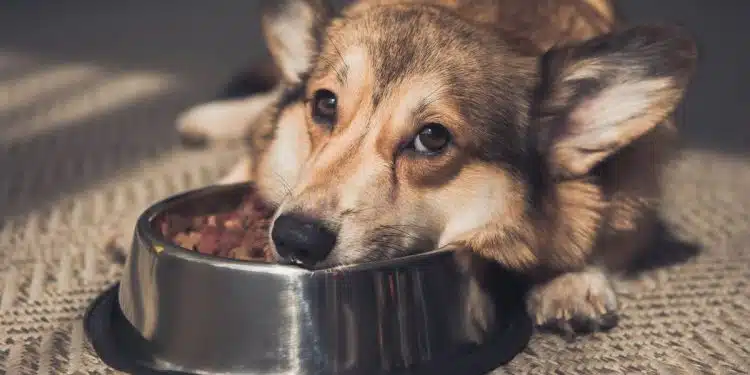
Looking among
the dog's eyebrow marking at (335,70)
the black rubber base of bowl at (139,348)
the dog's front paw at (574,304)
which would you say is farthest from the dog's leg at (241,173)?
the dog's front paw at (574,304)

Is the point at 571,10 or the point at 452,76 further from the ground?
the point at 571,10

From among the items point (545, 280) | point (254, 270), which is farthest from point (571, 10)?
point (254, 270)

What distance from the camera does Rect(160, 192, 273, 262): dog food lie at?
150cm

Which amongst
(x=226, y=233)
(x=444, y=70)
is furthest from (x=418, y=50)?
(x=226, y=233)

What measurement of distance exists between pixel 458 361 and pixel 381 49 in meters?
0.52

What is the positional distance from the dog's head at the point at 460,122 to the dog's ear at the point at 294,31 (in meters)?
0.13

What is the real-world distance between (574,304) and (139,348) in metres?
0.70

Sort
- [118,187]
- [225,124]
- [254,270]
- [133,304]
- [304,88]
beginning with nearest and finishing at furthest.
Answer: [254,270]
[133,304]
[304,88]
[118,187]
[225,124]

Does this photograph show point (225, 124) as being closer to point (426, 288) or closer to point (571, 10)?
point (571, 10)

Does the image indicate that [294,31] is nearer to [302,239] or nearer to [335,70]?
[335,70]

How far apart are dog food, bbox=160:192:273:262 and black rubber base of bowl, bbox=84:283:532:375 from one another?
0.15m

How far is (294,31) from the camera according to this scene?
70.4 inches

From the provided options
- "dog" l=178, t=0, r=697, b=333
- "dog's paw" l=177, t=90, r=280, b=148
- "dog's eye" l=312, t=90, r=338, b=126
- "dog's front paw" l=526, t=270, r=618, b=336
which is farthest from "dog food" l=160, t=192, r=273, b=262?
"dog's paw" l=177, t=90, r=280, b=148

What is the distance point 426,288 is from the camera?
4.30 ft
